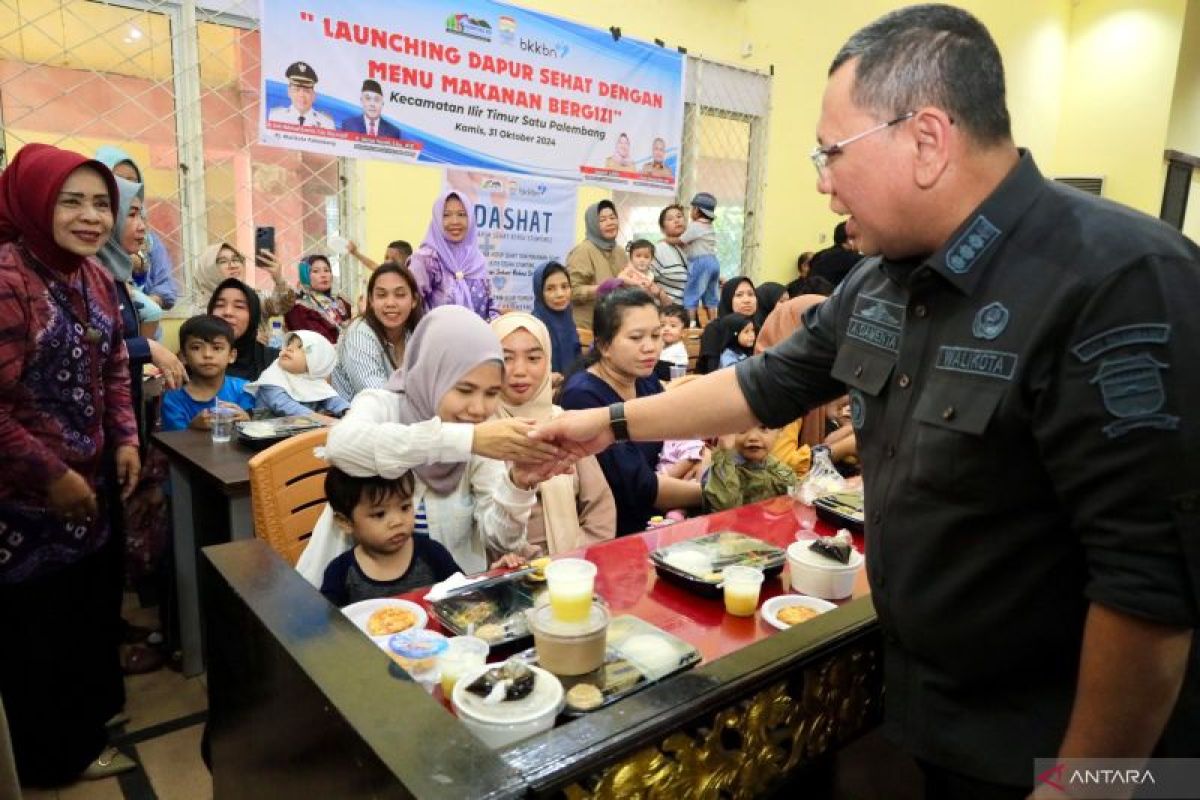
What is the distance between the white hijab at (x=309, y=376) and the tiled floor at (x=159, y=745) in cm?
119

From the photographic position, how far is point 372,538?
5.76 ft

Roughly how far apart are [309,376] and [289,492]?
153cm

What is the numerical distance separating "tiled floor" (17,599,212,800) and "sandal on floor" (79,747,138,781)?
15 millimetres

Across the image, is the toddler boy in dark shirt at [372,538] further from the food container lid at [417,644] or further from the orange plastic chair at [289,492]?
the food container lid at [417,644]

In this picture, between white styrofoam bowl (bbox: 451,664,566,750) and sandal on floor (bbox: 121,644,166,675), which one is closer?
white styrofoam bowl (bbox: 451,664,566,750)

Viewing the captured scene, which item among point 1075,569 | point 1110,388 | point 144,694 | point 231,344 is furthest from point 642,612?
point 231,344

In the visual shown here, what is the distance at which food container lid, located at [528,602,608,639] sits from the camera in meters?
1.15

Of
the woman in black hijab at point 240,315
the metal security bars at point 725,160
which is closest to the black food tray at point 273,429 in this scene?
the woman in black hijab at point 240,315

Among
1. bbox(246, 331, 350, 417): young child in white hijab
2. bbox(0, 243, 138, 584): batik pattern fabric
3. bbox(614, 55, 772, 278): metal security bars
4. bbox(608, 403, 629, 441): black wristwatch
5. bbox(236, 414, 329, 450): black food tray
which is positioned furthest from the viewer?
bbox(614, 55, 772, 278): metal security bars

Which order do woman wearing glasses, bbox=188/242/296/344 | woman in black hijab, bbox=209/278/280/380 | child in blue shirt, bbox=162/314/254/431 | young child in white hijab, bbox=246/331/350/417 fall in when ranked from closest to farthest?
child in blue shirt, bbox=162/314/254/431
young child in white hijab, bbox=246/331/350/417
woman in black hijab, bbox=209/278/280/380
woman wearing glasses, bbox=188/242/296/344

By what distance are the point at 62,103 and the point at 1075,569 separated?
4.99 metres

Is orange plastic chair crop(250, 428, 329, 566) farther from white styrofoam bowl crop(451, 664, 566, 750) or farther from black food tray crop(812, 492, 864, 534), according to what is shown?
black food tray crop(812, 492, 864, 534)

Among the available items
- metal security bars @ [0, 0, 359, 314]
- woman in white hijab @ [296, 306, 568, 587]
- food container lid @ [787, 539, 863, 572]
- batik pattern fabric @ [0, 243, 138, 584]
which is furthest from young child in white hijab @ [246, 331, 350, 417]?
food container lid @ [787, 539, 863, 572]

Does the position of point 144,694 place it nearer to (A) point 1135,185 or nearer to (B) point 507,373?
(B) point 507,373
